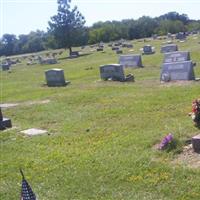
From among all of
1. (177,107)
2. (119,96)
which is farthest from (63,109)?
(177,107)

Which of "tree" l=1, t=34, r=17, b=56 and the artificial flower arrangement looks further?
"tree" l=1, t=34, r=17, b=56

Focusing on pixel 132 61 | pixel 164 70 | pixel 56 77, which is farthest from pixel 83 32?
pixel 164 70

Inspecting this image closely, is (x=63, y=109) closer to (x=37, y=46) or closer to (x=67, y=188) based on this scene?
(x=67, y=188)

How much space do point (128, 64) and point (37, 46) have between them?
8986cm

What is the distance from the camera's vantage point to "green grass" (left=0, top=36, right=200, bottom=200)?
27.4 feet

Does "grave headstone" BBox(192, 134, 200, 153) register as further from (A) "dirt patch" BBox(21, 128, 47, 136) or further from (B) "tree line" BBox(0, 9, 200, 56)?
(B) "tree line" BBox(0, 9, 200, 56)

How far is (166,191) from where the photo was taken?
7.84 metres

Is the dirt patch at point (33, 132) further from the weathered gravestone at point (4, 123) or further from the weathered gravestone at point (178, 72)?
the weathered gravestone at point (178, 72)

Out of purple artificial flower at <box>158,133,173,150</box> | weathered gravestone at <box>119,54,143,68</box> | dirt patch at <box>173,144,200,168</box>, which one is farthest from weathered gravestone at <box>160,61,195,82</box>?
dirt patch at <box>173,144,200,168</box>

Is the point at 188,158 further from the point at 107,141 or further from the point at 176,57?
the point at 176,57

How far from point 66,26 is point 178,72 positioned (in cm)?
5017

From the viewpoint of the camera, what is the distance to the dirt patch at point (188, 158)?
8.95 meters

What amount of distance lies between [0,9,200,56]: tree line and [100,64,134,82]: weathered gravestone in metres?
44.9

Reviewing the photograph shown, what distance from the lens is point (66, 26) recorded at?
70312 millimetres
